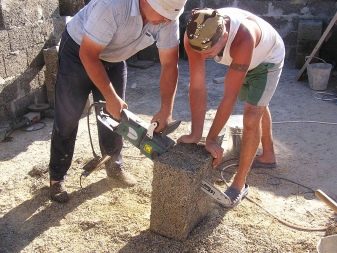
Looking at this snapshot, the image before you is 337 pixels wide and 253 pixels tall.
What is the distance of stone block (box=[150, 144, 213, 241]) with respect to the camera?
2545mm

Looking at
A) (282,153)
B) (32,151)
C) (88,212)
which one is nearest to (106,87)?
(88,212)

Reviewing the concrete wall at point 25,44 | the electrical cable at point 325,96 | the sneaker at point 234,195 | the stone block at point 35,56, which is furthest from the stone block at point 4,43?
the electrical cable at point 325,96

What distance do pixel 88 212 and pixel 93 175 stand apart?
0.57 m

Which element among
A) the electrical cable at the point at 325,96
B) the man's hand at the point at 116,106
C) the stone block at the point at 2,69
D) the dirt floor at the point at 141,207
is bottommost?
the electrical cable at the point at 325,96

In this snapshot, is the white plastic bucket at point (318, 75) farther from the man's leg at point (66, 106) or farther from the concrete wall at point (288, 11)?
the man's leg at point (66, 106)

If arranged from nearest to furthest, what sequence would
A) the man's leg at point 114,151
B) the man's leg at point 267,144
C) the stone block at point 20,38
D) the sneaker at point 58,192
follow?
the sneaker at point 58,192 < the man's leg at point 114,151 < the man's leg at point 267,144 < the stone block at point 20,38

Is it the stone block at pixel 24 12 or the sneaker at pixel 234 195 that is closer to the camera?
the sneaker at pixel 234 195

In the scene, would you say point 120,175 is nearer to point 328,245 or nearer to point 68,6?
point 328,245

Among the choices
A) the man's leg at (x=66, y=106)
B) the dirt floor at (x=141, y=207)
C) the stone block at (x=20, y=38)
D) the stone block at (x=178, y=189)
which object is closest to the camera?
the stone block at (x=178, y=189)

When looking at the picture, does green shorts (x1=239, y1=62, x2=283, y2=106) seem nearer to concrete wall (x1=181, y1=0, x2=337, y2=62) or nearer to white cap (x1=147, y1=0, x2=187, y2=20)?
white cap (x1=147, y1=0, x2=187, y2=20)

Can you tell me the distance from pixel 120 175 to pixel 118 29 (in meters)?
1.32

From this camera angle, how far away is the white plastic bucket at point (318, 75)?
5695 mm

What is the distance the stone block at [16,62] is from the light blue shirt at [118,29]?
1821 mm

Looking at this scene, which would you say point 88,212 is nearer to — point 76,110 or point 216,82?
point 76,110
